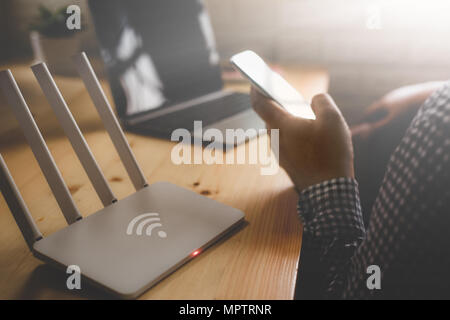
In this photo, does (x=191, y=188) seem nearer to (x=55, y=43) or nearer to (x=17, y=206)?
(x=17, y=206)

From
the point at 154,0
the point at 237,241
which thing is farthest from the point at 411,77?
the point at 237,241

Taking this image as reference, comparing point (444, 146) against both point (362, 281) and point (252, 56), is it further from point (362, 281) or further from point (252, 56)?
point (252, 56)

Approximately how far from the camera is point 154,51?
852mm

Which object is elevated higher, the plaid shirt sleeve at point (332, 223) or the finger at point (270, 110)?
the finger at point (270, 110)

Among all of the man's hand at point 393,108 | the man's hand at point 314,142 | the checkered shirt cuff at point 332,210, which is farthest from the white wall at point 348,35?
the checkered shirt cuff at point 332,210

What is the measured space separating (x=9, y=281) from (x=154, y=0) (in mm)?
690

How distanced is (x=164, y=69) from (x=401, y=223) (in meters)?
0.65

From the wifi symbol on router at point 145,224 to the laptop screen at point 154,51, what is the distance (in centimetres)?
40

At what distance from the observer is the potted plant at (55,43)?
92 centimetres

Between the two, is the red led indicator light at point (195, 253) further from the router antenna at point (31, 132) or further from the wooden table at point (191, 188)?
the router antenna at point (31, 132)

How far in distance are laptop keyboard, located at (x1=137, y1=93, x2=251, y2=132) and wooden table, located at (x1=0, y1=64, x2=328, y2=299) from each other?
48mm

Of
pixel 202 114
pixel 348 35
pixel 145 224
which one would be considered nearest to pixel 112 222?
pixel 145 224

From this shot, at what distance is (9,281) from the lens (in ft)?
1.30
